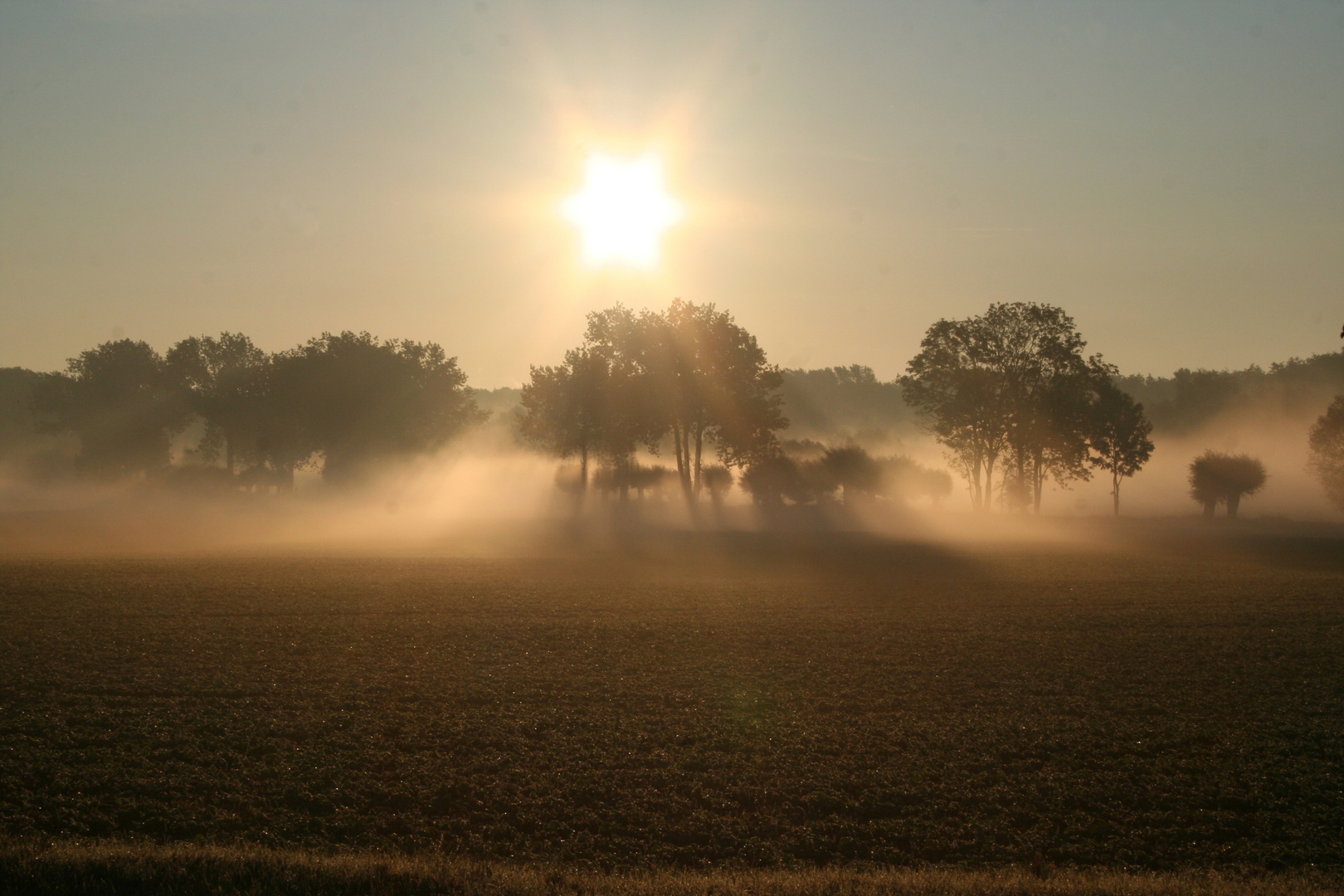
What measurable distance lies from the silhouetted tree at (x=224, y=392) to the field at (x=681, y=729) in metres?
63.6

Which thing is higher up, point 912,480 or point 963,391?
point 963,391

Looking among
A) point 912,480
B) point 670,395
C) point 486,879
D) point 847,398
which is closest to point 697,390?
point 670,395

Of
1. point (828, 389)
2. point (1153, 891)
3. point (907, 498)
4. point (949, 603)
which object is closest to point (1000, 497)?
point (907, 498)

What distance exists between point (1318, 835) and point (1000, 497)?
216ft

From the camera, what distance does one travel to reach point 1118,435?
232ft

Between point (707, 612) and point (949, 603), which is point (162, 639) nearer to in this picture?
point (707, 612)

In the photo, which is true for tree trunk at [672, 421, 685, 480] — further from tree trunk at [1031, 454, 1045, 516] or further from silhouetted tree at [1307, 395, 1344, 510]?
silhouetted tree at [1307, 395, 1344, 510]

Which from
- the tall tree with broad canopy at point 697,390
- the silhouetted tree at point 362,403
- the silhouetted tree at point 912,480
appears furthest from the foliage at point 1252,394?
the silhouetted tree at point 362,403

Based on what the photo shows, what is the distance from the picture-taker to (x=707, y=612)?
23.3m

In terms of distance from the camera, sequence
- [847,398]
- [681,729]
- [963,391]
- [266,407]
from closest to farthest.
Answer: [681,729] → [963,391] → [266,407] → [847,398]

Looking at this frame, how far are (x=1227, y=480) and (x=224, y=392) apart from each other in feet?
293

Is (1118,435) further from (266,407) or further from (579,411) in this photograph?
(266,407)

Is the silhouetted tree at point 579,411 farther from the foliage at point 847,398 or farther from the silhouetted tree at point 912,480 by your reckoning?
the foliage at point 847,398

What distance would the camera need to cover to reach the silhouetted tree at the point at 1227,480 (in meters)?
71.0
